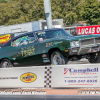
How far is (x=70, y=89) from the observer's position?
6.20 metres

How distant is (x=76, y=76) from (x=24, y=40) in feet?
10.5

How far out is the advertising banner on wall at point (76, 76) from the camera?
6.08m

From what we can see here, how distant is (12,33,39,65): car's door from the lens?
814 cm

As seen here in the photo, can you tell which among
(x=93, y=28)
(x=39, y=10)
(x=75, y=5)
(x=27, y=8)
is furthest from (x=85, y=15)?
(x=93, y=28)

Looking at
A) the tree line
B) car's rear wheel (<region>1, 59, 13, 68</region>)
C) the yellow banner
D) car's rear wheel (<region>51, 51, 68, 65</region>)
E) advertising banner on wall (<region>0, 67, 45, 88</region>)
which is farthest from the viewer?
the tree line

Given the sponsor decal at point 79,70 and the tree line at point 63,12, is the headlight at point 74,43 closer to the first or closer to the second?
the sponsor decal at point 79,70

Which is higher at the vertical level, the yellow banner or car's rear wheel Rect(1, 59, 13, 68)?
the yellow banner

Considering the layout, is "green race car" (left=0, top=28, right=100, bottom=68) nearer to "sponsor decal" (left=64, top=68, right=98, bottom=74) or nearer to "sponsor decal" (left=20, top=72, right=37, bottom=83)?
"sponsor decal" (left=64, top=68, right=98, bottom=74)

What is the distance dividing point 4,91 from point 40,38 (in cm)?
260

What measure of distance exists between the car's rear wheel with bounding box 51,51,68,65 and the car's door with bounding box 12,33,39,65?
0.69 metres

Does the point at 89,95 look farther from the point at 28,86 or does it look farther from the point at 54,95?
the point at 28,86

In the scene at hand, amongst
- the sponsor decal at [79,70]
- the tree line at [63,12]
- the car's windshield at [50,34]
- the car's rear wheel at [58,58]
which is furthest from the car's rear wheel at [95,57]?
the tree line at [63,12]

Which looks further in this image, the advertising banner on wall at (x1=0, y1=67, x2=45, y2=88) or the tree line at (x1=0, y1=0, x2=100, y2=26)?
the tree line at (x1=0, y1=0, x2=100, y2=26)

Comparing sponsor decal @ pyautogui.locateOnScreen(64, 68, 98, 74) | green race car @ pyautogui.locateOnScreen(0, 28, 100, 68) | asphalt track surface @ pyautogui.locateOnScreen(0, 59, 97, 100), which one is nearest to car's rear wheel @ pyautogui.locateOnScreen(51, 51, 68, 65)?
green race car @ pyautogui.locateOnScreen(0, 28, 100, 68)
